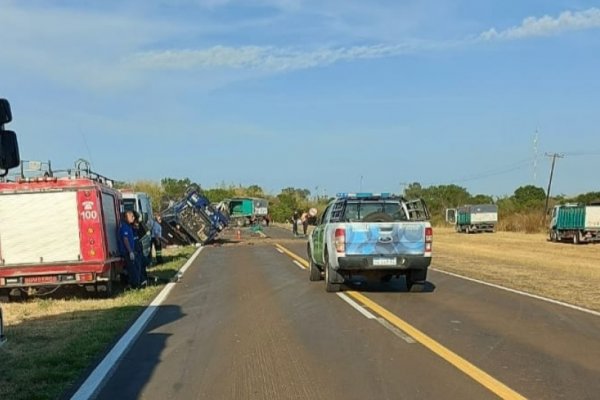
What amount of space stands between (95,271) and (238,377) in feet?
26.4

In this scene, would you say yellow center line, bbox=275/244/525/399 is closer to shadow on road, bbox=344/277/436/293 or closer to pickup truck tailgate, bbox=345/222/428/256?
pickup truck tailgate, bbox=345/222/428/256

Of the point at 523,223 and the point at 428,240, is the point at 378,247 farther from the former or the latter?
the point at 523,223

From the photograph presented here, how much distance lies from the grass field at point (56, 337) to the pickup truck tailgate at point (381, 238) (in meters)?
4.35

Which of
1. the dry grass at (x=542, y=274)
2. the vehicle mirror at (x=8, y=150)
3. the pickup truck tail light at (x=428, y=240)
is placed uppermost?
the vehicle mirror at (x=8, y=150)

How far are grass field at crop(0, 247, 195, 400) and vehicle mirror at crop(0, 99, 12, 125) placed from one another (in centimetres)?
266

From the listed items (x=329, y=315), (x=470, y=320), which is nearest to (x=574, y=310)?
(x=470, y=320)

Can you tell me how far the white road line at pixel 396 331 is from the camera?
10.3 meters

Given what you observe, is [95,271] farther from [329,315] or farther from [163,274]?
[163,274]

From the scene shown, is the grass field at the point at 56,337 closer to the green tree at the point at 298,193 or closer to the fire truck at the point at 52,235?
the fire truck at the point at 52,235

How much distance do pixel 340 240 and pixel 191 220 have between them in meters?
25.6

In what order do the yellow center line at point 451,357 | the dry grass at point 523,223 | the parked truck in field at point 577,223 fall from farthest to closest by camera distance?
the dry grass at point 523,223
the parked truck in field at point 577,223
the yellow center line at point 451,357

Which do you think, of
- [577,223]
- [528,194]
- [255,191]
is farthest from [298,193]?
[577,223]

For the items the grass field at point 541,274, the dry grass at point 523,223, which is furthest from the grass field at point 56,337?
the dry grass at point 523,223

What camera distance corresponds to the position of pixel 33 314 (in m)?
13.7
